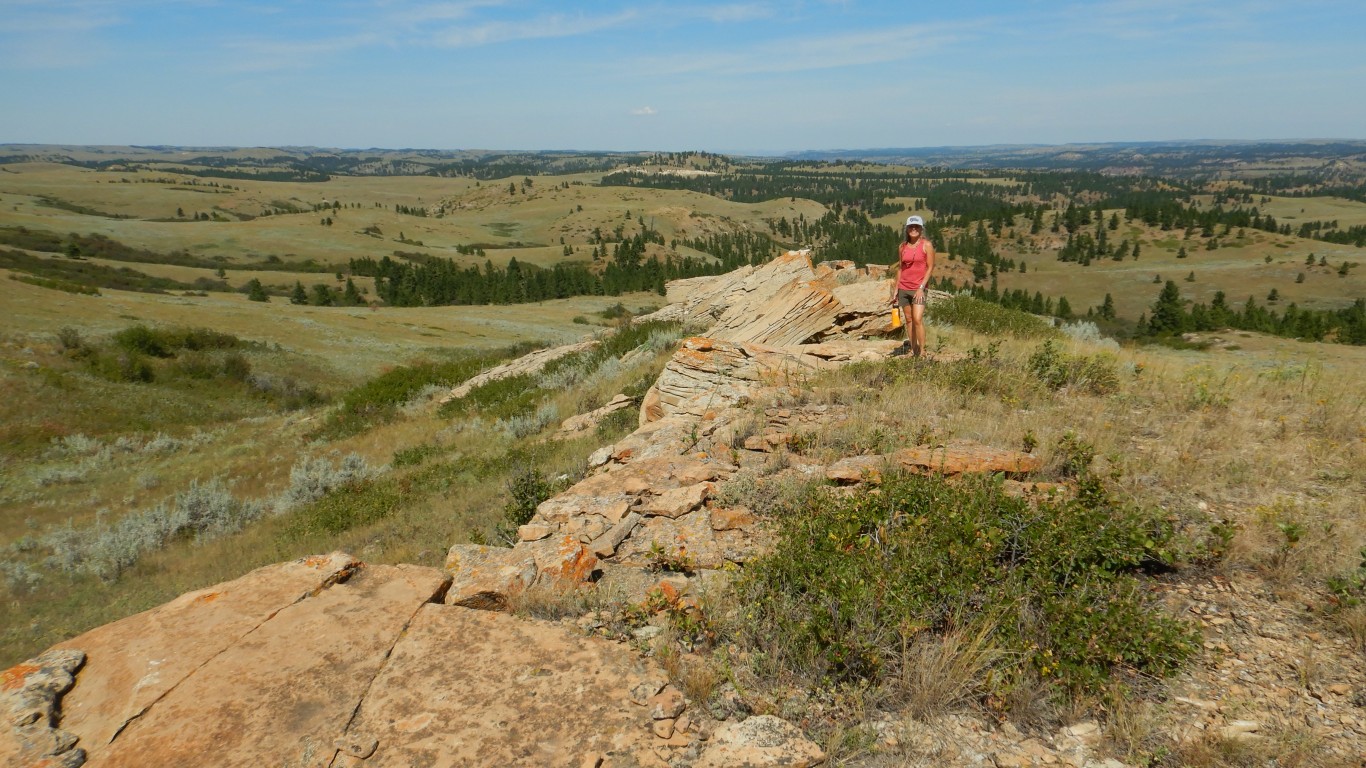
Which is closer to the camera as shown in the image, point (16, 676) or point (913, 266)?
point (16, 676)

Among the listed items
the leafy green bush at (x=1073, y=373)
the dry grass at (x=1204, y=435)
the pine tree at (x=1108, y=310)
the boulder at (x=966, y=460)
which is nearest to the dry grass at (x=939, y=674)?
the boulder at (x=966, y=460)

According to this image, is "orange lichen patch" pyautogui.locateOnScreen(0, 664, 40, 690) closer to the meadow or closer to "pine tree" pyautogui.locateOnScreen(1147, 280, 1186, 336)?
the meadow

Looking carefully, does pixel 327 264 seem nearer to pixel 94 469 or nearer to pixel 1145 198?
pixel 94 469

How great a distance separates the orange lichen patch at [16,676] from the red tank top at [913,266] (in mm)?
10011

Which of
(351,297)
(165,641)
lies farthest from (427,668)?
(351,297)

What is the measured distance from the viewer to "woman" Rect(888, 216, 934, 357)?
950 centimetres

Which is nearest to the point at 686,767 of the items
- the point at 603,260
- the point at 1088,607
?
the point at 1088,607

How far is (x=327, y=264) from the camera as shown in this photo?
316 feet

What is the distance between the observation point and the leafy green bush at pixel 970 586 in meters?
3.51

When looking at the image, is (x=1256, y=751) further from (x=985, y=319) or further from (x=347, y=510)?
(x=985, y=319)

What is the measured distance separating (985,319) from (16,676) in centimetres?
1703

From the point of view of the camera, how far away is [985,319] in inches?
617

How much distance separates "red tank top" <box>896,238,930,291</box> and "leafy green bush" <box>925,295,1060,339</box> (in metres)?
6.04

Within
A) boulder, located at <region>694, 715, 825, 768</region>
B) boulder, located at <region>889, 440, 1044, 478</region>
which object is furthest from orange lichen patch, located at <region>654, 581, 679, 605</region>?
boulder, located at <region>889, 440, 1044, 478</region>
